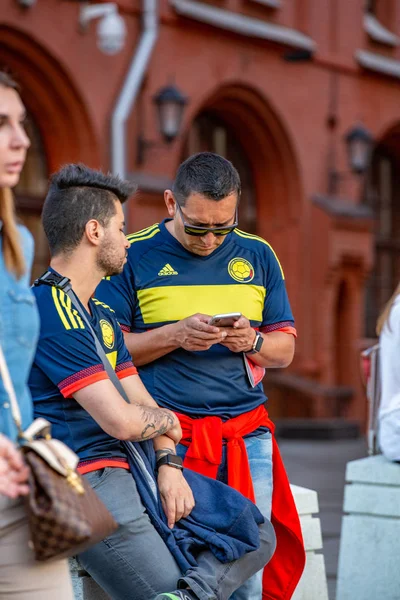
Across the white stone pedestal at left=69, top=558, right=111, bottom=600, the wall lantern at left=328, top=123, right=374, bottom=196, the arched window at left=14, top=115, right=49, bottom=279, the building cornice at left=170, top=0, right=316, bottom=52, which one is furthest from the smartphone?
the wall lantern at left=328, top=123, right=374, bottom=196

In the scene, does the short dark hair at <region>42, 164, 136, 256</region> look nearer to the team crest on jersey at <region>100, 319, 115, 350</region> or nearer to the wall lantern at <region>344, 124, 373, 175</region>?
the team crest on jersey at <region>100, 319, 115, 350</region>

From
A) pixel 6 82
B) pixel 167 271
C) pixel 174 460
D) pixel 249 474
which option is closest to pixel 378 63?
pixel 167 271

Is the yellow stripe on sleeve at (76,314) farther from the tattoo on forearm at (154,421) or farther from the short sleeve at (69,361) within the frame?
the tattoo on forearm at (154,421)

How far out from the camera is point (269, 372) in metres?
15.7

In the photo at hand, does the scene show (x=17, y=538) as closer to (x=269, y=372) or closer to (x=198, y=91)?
(x=198, y=91)

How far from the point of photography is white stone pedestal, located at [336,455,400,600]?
565 centimetres

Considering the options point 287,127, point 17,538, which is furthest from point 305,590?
point 287,127

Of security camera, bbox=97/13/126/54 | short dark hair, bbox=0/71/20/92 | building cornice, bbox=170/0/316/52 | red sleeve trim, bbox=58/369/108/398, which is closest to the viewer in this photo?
short dark hair, bbox=0/71/20/92

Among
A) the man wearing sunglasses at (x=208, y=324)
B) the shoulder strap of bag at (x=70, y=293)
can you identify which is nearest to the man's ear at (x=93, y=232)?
the shoulder strap of bag at (x=70, y=293)

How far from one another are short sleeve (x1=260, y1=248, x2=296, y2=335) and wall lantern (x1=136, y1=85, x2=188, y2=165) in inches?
353

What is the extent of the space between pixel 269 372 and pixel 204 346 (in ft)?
38.1

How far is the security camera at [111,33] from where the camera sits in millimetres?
12039

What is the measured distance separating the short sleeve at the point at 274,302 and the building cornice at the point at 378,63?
1306cm

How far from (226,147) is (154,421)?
12401 mm
